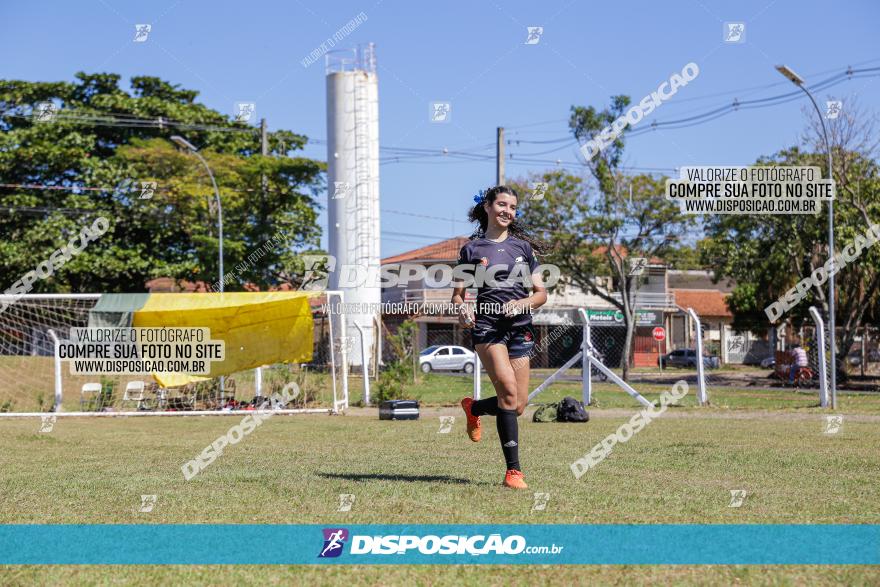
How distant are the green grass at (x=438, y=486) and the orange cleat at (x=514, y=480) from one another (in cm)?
11

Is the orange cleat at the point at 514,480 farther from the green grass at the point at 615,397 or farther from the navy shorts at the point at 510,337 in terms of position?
the green grass at the point at 615,397

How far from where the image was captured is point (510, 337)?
690 cm

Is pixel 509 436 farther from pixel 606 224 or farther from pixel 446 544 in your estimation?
pixel 606 224

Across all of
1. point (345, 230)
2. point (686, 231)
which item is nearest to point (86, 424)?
point (345, 230)

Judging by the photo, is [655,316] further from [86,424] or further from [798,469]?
[798,469]

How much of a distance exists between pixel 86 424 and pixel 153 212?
29.5 metres

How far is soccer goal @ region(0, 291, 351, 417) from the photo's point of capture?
1852 centimetres

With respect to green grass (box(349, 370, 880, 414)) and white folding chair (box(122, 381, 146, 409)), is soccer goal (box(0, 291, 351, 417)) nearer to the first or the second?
white folding chair (box(122, 381, 146, 409))

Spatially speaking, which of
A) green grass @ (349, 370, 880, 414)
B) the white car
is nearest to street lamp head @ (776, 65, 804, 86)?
green grass @ (349, 370, 880, 414)

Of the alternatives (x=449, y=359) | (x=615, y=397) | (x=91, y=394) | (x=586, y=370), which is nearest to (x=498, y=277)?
(x=586, y=370)

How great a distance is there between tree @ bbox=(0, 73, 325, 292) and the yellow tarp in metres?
23.9

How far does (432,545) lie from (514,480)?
201cm

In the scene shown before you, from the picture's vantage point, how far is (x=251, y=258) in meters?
43.5

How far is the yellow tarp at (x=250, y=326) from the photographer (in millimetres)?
18484
